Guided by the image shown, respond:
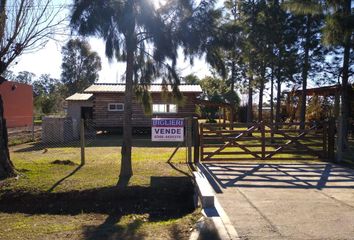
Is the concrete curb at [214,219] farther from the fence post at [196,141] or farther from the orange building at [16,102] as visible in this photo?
the orange building at [16,102]

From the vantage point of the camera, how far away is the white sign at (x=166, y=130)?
12773 millimetres

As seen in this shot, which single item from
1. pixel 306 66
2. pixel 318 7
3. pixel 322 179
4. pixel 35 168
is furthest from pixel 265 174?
pixel 306 66

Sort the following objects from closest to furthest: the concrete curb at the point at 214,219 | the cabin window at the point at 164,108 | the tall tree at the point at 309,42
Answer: the concrete curb at the point at 214,219 < the tall tree at the point at 309,42 < the cabin window at the point at 164,108

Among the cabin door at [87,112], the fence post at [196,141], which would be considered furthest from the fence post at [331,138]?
the cabin door at [87,112]

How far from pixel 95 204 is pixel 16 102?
95.1ft

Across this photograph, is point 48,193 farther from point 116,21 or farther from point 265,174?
point 265,174

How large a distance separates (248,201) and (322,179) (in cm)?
352

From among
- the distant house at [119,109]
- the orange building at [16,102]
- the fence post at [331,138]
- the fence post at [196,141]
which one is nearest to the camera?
the fence post at [196,141]

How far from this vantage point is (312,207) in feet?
24.9

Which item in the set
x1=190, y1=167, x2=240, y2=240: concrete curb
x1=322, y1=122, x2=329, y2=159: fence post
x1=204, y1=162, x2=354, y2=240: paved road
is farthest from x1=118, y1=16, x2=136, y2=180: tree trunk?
x1=322, y1=122, x2=329, y2=159: fence post

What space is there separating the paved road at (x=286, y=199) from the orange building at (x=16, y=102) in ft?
80.2

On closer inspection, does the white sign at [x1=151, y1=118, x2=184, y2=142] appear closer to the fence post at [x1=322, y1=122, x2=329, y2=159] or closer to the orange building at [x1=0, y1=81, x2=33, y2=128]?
the fence post at [x1=322, y1=122, x2=329, y2=159]

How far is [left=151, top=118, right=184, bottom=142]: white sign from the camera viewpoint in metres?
12.8

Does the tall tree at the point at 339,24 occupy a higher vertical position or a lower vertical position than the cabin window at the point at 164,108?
higher
